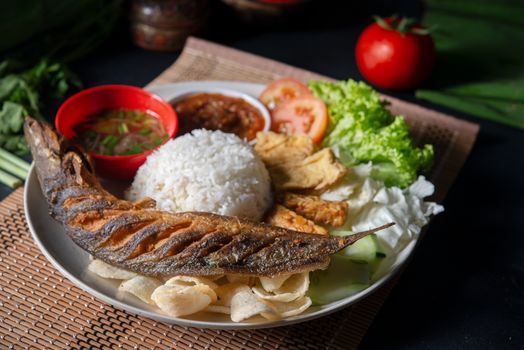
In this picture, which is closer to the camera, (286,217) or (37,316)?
(37,316)

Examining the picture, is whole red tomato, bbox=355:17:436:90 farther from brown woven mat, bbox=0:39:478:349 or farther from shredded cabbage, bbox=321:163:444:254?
brown woven mat, bbox=0:39:478:349

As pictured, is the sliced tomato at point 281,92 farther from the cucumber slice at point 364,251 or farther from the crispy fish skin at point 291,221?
the cucumber slice at point 364,251

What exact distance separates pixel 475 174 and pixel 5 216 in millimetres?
3027

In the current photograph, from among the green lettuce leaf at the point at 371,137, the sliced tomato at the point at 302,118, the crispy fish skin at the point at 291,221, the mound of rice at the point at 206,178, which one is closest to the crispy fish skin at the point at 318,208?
the crispy fish skin at the point at 291,221

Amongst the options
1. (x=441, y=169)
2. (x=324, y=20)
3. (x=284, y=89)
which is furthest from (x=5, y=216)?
(x=324, y=20)

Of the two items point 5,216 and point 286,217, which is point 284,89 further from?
point 5,216

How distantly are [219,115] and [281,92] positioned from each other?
466 millimetres

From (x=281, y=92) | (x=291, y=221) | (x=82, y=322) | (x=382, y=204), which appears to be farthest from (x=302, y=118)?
(x=82, y=322)

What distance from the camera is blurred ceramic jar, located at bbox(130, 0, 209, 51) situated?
5.11 m

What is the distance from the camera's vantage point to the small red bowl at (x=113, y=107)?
3691 mm

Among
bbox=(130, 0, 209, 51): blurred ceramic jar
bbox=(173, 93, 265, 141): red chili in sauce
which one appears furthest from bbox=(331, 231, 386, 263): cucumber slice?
bbox=(130, 0, 209, 51): blurred ceramic jar

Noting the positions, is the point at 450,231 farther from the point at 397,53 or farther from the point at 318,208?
the point at 397,53

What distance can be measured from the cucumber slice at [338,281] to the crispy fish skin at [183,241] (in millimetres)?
186

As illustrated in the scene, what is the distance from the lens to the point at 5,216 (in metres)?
3.61
